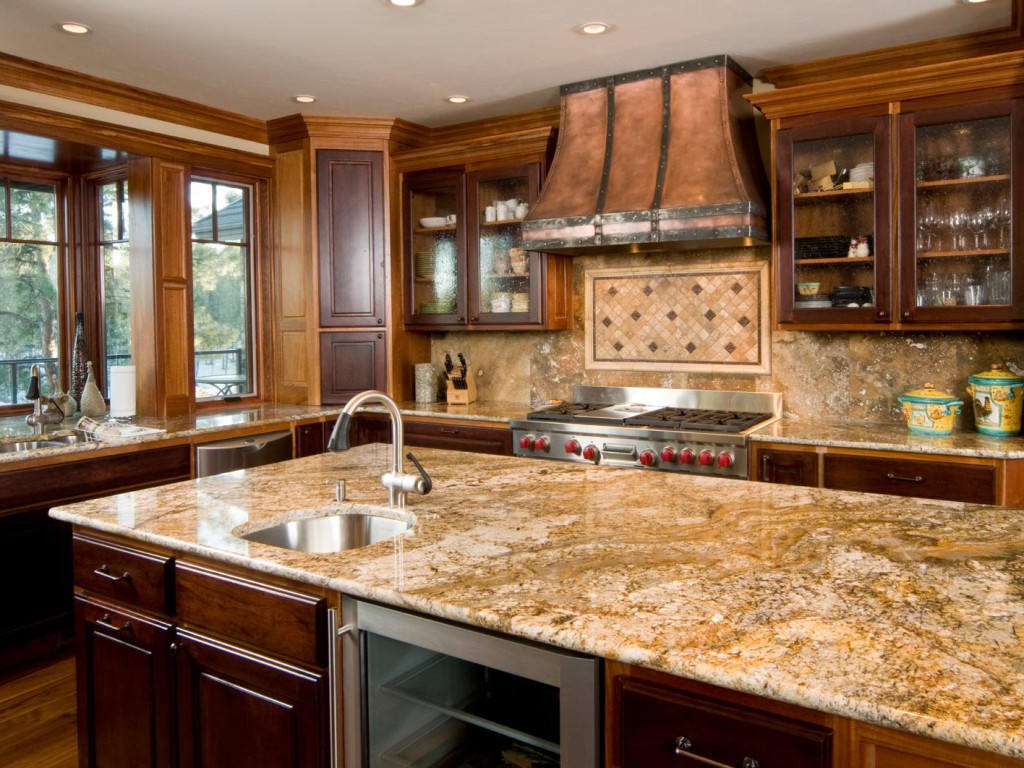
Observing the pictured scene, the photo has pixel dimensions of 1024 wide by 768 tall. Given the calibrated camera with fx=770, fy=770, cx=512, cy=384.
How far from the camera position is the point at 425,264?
16.1ft

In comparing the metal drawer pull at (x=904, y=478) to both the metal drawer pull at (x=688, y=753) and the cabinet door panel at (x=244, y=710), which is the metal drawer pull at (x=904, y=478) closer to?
A: the metal drawer pull at (x=688, y=753)

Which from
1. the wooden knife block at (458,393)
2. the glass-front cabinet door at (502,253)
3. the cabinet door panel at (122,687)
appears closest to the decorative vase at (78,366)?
the wooden knife block at (458,393)

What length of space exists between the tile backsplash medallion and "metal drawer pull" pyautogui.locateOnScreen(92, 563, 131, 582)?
3.12 m

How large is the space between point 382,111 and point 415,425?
1.91 m

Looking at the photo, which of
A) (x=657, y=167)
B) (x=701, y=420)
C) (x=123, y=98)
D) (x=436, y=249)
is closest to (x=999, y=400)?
(x=701, y=420)

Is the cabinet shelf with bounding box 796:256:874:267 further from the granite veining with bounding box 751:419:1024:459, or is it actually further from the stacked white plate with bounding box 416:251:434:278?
the stacked white plate with bounding box 416:251:434:278

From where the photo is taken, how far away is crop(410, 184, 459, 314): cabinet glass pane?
4.77 metres

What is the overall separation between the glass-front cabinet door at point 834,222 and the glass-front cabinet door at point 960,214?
0.10m

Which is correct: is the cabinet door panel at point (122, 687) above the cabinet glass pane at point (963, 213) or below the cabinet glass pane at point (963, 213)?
below

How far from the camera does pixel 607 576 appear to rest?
146cm

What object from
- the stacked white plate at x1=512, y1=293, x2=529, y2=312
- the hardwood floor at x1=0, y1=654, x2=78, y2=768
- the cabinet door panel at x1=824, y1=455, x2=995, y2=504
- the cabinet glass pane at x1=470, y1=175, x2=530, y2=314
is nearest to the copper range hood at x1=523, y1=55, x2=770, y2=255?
the cabinet glass pane at x1=470, y1=175, x2=530, y2=314

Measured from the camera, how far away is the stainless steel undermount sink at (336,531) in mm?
1977

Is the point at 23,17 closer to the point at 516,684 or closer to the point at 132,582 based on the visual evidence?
the point at 132,582

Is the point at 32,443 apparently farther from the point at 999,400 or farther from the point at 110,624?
Result: the point at 999,400
